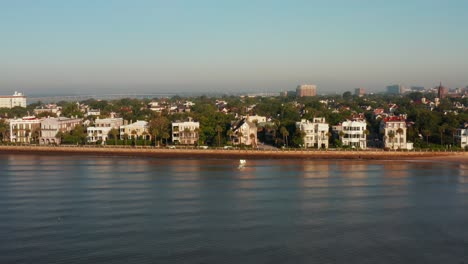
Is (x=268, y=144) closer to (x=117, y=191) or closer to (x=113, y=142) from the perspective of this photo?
(x=113, y=142)

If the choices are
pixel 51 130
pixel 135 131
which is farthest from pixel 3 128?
pixel 135 131

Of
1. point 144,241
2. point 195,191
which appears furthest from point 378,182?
point 144,241

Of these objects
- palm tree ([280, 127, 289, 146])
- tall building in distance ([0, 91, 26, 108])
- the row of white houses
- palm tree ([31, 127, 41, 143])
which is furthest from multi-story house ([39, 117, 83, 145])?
tall building in distance ([0, 91, 26, 108])

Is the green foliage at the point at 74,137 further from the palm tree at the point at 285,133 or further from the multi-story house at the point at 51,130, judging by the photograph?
the palm tree at the point at 285,133

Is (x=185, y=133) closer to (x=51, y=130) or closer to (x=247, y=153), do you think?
(x=247, y=153)

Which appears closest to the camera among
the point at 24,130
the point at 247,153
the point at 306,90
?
the point at 247,153

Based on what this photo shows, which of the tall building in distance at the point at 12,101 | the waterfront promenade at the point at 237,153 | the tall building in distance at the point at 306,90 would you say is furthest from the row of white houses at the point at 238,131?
the tall building in distance at the point at 306,90
